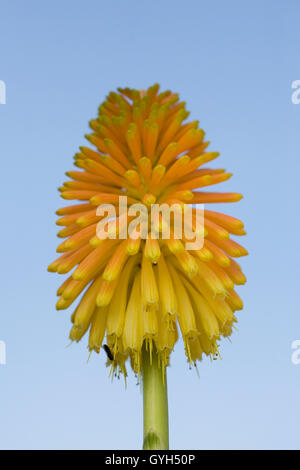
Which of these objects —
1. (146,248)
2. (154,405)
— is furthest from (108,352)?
(146,248)

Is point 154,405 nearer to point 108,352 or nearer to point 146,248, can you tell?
point 108,352

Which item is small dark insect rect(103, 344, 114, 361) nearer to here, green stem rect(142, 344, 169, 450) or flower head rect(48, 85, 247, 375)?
flower head rect(48, 85, 247, 375)

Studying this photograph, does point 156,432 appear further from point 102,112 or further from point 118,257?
point 102,112

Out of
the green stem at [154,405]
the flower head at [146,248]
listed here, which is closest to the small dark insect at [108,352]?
the flower head at [146,248]

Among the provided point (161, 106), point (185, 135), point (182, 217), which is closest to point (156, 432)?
point (182, 217)

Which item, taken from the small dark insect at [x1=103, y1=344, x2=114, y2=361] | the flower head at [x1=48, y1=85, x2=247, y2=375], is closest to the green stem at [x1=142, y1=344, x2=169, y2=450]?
the flower head at [x1=48, y1=85, x2=247, y2=375]

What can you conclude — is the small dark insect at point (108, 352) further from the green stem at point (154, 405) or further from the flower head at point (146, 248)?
the green stem at point (154, 405)
